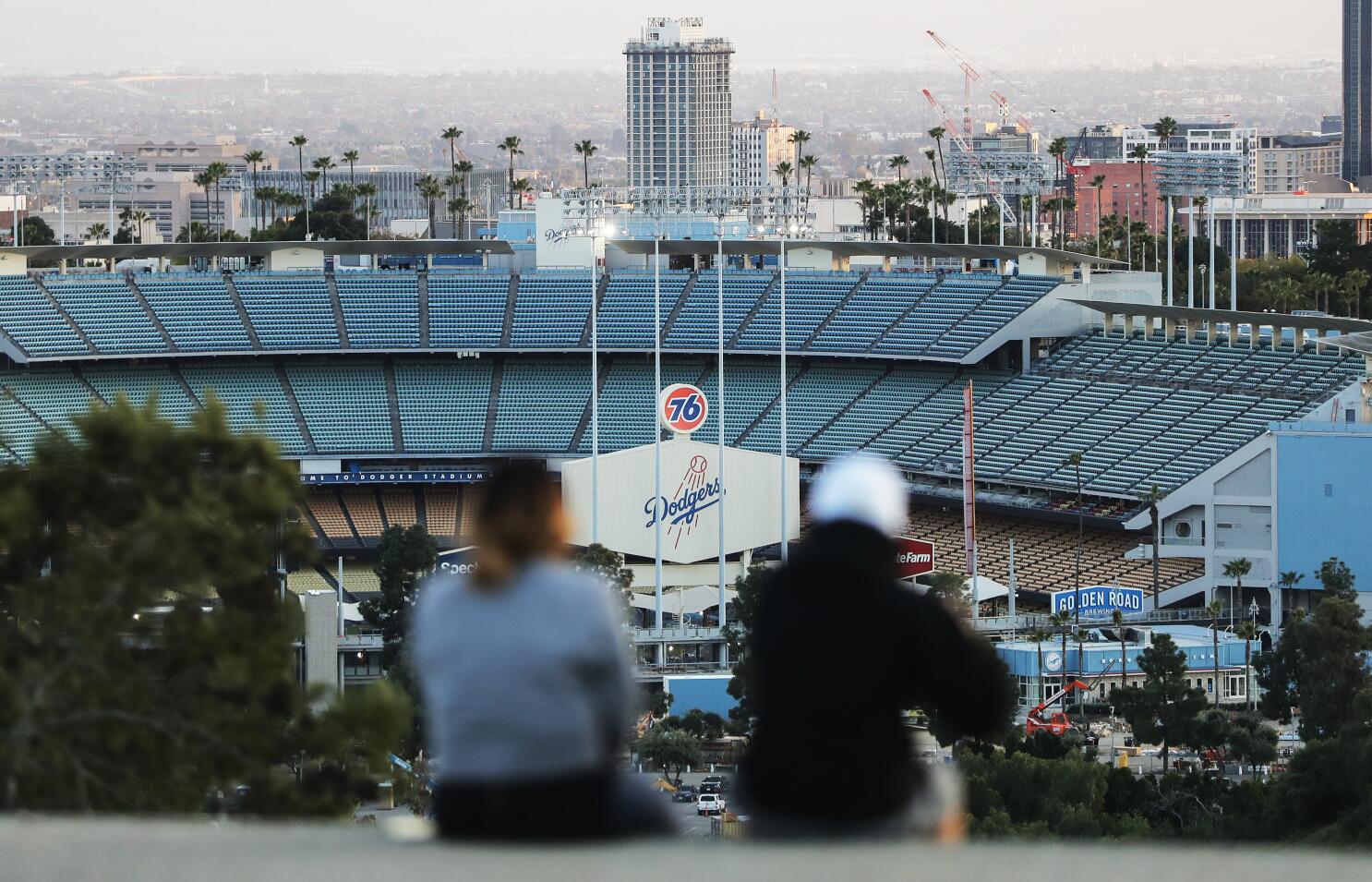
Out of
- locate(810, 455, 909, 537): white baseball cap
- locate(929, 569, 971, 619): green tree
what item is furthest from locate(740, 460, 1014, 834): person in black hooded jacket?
locate(929, 569, 971, 619): green tree

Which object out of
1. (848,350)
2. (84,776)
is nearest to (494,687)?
(84,776)

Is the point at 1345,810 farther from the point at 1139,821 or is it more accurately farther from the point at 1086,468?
the point at 1086,468

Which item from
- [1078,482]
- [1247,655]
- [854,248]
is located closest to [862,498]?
[1247,655]

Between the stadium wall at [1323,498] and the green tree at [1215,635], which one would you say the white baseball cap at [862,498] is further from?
the stadium wall at [1323,498]

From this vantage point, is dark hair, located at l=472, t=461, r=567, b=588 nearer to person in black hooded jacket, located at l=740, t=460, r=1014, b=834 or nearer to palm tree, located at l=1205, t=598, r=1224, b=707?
person in black hooded jacket, located at l=740, t=460, r=1014, b=834

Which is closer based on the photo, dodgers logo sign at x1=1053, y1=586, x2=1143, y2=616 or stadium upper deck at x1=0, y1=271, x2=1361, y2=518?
dodgers logo sign at x1=1053, y1=586, x2=1143, y2=616

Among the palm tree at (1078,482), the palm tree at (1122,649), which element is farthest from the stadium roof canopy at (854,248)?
the palm tree at (1122,649)

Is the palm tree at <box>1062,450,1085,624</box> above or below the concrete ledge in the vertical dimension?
above
